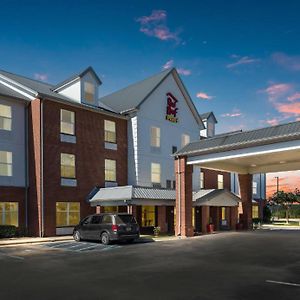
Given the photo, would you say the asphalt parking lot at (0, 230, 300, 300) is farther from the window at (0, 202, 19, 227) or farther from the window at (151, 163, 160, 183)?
the window at (151, 163, 160, 183)

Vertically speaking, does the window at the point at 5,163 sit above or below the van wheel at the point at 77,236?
above

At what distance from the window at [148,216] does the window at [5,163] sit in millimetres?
11113

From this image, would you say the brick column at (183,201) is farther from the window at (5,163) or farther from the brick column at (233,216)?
the window at (5,163)

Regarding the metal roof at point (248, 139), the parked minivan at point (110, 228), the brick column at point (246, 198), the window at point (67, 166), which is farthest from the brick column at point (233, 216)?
the window at point (67, 166)

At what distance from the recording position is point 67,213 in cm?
3055

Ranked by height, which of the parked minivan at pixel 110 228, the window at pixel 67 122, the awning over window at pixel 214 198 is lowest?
the parked minivan at pixel 110 228

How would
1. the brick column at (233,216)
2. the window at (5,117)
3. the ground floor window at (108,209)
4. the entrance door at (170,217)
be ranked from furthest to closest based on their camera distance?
the brick column at (233,216), the entrance door at (170,217), the ground floor window at (108,209), the window at (5,117)

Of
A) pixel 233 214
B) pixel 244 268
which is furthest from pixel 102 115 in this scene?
pixel 244 268

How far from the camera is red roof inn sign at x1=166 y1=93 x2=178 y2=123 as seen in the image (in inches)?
1500

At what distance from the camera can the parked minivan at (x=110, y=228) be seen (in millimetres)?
23031

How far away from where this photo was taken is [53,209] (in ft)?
96.0

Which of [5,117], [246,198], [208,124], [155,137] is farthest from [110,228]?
[208,124]

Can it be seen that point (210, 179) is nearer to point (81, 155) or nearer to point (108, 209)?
point (108, 209)

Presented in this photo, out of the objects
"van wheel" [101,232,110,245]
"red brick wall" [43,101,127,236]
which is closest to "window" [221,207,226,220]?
"red brick wall" [43,101,127,236]
